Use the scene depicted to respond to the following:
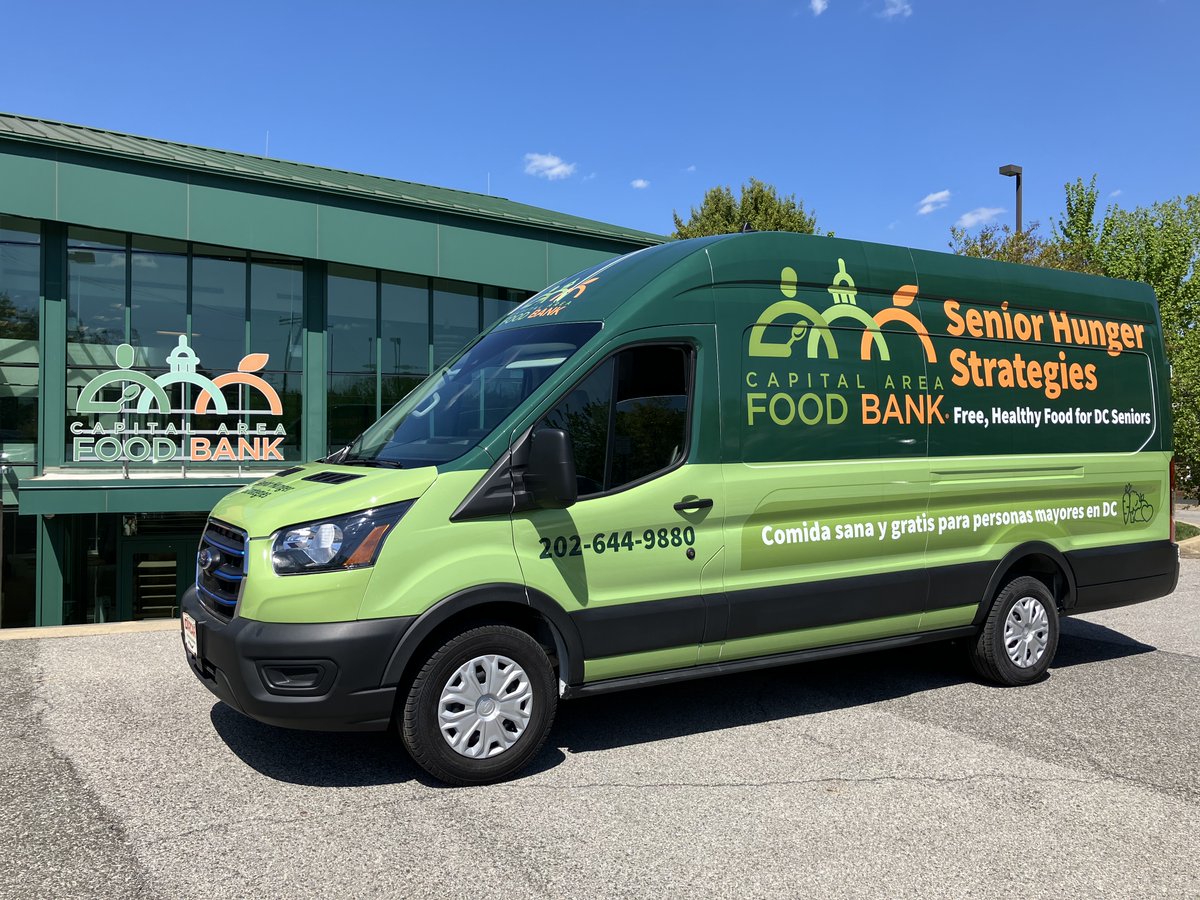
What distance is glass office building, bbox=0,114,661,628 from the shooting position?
46.5 ft

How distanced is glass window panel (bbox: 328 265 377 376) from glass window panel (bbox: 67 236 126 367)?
330 cm

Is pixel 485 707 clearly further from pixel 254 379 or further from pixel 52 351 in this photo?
pixel 52 351

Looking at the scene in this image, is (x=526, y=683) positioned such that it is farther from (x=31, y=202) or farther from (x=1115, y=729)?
(x=31, y=202)

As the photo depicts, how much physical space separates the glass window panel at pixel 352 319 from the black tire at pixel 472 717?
13108 mm

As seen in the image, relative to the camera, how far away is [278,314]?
52.7 ft

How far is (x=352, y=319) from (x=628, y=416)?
12998 millimetres

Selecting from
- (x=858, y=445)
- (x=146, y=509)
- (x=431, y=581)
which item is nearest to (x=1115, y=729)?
(x=858, y=445)

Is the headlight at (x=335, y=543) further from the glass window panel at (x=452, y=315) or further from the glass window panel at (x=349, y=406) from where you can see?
the glass window panel at (x=452, y=315)

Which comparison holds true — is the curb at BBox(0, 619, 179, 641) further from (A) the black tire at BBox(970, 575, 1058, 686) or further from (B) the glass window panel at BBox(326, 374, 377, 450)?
(B) the glass window panel at BBox(326, 374, 377, 450)

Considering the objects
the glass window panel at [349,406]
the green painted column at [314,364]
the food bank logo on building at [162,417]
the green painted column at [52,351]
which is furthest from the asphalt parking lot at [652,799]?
the glass window panel at [349,406]

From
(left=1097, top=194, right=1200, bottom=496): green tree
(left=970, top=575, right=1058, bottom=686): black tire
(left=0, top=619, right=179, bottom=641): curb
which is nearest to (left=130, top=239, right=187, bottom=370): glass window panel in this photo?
(left=0, top=619, right=179, bottom=641): curb

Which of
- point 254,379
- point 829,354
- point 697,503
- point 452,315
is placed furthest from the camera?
point 452,315

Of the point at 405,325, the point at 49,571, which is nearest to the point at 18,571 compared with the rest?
the point at 49,571

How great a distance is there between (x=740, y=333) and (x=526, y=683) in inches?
86.9
